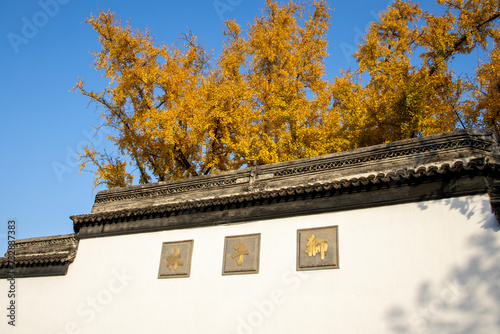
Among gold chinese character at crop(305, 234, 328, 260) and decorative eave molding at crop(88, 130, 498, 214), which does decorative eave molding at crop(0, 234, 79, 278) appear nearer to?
decorative eave molding at crop(88, 130, 498, 214)

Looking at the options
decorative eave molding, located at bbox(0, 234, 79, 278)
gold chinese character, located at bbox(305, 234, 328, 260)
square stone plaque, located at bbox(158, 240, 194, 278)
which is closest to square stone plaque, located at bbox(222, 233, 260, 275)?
square stone plaque, located at bbox(158, 240, 194, 278)

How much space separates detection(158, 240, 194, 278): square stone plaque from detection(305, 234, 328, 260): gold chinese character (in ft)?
7.44

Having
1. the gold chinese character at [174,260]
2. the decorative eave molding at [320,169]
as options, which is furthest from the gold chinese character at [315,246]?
the gold chinese character at [174,260]

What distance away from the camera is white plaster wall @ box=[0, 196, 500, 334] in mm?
5746

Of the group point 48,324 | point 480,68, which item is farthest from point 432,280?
point 480,68

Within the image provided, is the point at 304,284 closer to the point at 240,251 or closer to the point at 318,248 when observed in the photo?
the point at 318,248

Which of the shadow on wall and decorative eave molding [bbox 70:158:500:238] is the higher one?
decorative eave molding [bbox 70:158:500:238]

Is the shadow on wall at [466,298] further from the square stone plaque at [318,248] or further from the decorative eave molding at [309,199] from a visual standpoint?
the square stone plaque at [318,248]

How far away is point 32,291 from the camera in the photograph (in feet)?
29.0

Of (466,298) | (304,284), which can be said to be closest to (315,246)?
(304,284)

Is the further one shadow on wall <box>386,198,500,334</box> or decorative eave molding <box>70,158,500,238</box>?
decorative eave molding <box>70,158,500,238</box>

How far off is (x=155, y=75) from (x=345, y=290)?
9.04m

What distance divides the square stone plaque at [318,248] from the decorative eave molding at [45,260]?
16.1 feet

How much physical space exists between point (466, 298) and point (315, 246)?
2245mm
